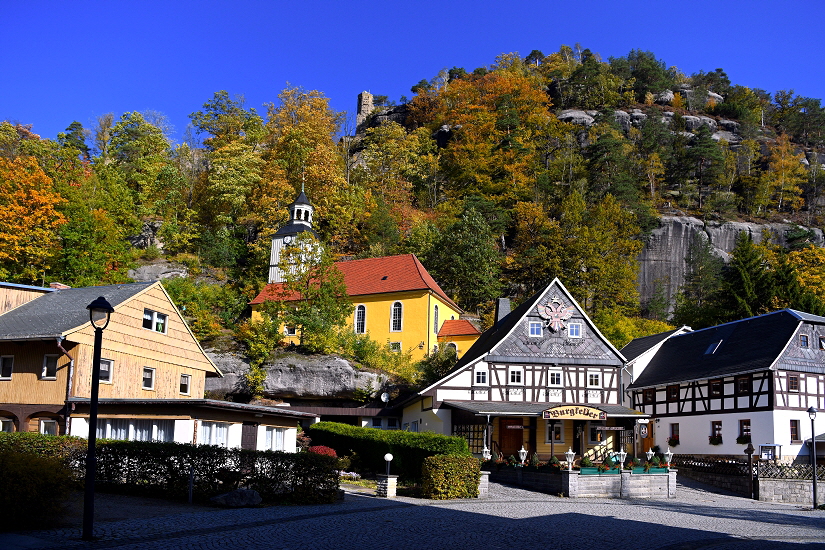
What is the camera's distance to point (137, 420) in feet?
84.4

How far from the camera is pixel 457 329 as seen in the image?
49500 mm

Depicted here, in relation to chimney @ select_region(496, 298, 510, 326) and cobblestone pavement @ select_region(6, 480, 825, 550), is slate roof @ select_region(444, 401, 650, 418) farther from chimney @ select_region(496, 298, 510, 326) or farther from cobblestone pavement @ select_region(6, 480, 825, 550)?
cobblestone pavement @ select_region(6, 480, 825, 550)

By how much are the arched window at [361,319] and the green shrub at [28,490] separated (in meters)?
36.3

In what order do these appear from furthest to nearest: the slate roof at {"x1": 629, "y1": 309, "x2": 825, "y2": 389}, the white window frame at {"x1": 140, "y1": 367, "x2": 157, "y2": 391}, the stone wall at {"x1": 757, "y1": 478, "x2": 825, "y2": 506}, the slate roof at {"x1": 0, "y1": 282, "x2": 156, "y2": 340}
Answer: the slate roof at {"x1": 629, "y1": 309, "x2": 825, "y2": 389}
the white window frame at {"x1": 140, "y1": 367, "x2": 157, "y2": 391}
the stone wall at {"x1": 757, "y1": 478, "x2": 825, "y2": 506}
the slate roof at {"x1": 0, "y1": 282, "x2": 156, "y2": 340}

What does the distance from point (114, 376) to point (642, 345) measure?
29.8 meters

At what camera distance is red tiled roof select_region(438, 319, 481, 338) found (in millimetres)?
48956

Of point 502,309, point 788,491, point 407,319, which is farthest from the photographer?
point 407,319

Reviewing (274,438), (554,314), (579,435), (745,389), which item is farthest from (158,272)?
(745,389)

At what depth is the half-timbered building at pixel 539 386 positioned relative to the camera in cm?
3666

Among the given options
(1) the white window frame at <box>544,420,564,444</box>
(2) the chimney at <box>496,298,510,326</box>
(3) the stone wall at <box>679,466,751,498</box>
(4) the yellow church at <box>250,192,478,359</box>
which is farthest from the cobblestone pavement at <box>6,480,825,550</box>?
(4) the yellow church at <box>250,192,478,359</box>

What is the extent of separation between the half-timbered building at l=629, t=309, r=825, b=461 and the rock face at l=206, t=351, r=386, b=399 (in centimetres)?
1573

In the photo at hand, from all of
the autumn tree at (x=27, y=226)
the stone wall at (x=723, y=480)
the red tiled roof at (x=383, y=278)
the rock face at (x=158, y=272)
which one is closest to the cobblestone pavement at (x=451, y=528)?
the stone wall at (x=723, y=480)

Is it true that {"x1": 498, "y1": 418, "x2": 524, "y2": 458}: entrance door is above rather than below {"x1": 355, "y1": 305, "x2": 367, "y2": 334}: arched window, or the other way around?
below

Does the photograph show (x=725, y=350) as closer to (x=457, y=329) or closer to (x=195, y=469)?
(x=457, y=329)
